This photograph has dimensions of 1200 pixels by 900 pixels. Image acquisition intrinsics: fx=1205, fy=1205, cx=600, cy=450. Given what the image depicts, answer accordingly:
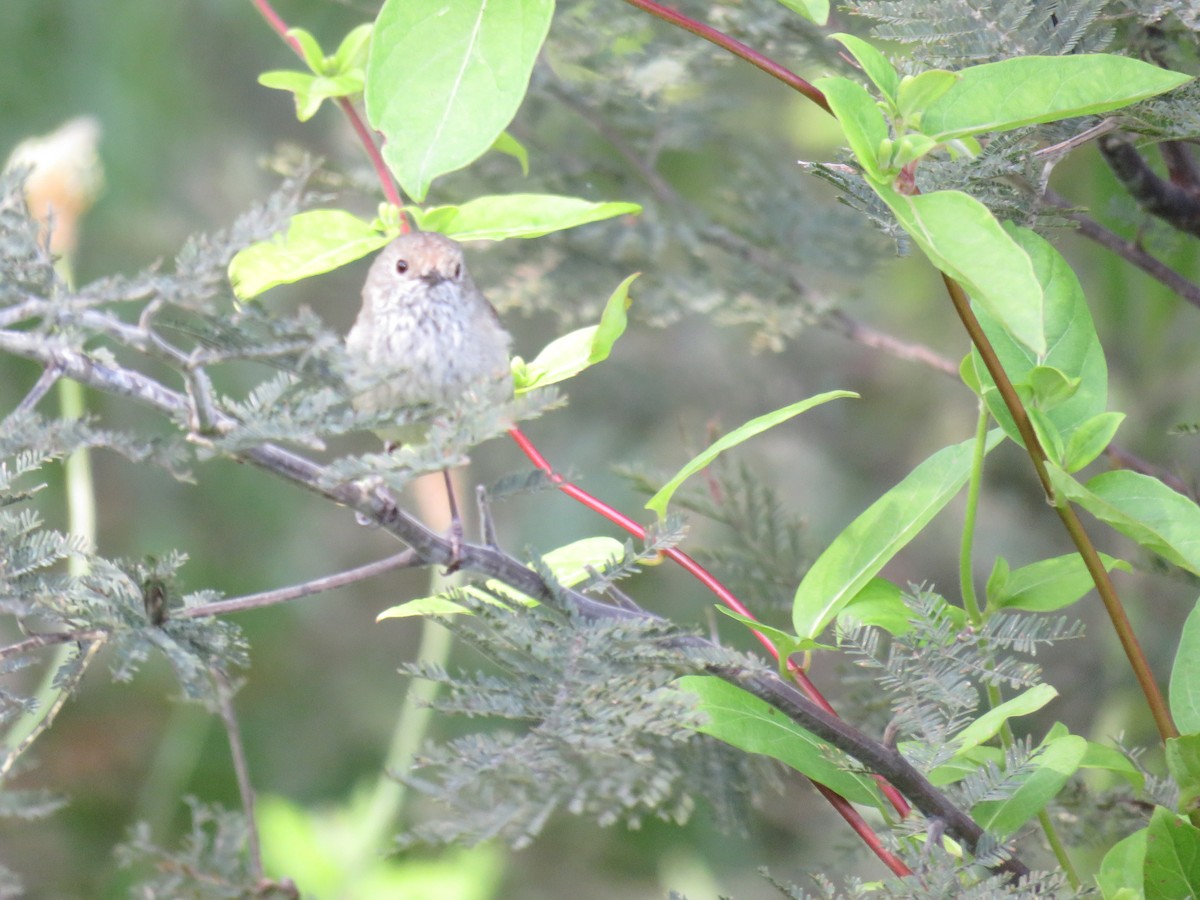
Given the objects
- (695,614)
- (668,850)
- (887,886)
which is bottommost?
(668,850)

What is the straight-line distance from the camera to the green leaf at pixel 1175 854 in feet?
3.51

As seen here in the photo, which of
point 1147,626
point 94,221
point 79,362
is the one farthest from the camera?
point 94,221

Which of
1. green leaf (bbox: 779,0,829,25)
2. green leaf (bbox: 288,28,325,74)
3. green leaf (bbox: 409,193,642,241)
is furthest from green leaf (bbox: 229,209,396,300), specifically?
green leaf (bbox: 779,0,829,25)

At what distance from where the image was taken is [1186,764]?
112 centimetres

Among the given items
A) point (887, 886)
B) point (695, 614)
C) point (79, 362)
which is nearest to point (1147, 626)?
point (695, 614)

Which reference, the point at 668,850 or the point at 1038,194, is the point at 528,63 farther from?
the point at 668,850

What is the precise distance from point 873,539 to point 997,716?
0.68 ft

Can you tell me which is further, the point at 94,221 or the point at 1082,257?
the point at 94,221

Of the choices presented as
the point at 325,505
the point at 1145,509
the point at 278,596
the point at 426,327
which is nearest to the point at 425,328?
the point at 426,327

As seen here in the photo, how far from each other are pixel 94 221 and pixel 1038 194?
9.45 ft

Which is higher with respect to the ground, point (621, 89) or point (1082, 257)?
point (621, 89)

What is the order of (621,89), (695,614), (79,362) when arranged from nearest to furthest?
(79,362)
(621,89)
(695,614)

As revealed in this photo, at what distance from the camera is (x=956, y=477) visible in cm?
120

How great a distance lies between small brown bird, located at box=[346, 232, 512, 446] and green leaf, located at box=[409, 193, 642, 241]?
1.27 ft
